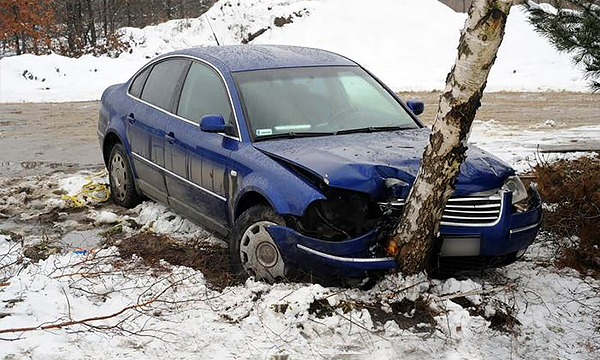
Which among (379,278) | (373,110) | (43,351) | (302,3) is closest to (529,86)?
(302,3)

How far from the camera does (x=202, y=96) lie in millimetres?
6148

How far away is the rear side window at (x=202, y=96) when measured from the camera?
5836mm

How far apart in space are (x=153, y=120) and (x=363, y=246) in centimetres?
278

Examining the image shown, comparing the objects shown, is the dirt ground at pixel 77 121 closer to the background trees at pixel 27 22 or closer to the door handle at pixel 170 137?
the door handle at pixel 170 137

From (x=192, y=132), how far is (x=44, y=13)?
82.7 ft

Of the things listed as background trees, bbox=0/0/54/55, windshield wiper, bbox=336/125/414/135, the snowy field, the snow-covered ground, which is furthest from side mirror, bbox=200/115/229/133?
background trees, bbox=0/0/54/55

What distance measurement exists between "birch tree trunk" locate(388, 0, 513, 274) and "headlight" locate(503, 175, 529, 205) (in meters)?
0.71

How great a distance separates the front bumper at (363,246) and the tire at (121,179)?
2.92 m

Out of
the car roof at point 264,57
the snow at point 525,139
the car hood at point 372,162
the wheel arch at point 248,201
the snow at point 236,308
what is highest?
the car roof at point 264,57

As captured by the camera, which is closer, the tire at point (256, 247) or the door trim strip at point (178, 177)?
the tire at point (256, 247)

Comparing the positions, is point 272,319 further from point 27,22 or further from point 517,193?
point 27,22

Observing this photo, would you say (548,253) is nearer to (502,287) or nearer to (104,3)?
(502,287)

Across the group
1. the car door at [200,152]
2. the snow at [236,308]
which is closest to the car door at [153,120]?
the car door at [200,152]

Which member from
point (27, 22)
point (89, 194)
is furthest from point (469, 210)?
point (27, 22)
